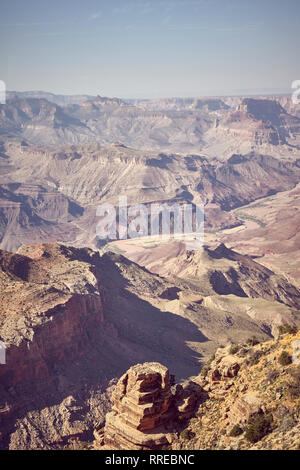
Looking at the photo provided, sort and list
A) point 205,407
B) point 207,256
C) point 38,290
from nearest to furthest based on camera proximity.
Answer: point 205,407 → point 38,290 → point 207,256

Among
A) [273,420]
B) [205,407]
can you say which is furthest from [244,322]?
[273,420]

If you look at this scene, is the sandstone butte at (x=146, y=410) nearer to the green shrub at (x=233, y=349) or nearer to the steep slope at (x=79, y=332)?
the green shrub at (x=233, y=349)

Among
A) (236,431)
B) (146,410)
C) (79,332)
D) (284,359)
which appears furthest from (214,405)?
(79,332)

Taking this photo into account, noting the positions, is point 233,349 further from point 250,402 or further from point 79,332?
point 79,332

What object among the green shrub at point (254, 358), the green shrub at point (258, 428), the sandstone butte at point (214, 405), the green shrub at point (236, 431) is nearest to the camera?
the green shrub at point (258, 428)

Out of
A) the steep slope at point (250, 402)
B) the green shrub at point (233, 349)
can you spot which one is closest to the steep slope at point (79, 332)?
the green shrub at point (233, 349)

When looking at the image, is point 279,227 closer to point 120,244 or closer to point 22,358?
point 120,244

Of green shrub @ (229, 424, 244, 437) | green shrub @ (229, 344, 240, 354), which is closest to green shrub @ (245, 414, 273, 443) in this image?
green shrub @ (229, 424, 244, 437)
